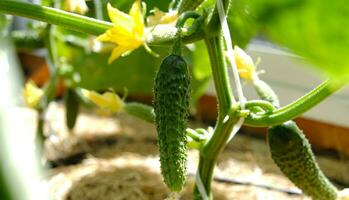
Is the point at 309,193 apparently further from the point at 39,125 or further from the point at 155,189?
the point at 39,125

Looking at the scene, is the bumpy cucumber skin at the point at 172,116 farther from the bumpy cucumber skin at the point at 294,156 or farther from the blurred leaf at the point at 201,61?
the blurred leaf at the point at 201,61

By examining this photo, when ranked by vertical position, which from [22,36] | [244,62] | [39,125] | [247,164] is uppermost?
[244,62]

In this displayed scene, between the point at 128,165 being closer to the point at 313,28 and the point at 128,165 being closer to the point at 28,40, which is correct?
the point at 28,40

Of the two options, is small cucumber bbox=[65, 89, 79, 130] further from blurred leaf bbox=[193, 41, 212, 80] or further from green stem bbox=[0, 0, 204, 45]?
green stem bbox=[0, 0, 204, 45]

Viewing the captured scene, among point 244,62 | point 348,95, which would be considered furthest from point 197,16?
point 348,95

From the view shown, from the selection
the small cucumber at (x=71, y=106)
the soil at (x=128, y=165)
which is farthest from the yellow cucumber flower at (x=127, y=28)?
the small cucumber at (x=71, y=106)

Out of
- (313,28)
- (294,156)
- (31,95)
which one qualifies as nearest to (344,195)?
(294,156)

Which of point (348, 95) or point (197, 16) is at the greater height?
point (197, 16)

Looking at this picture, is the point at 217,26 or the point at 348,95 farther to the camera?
the point at 348,95
